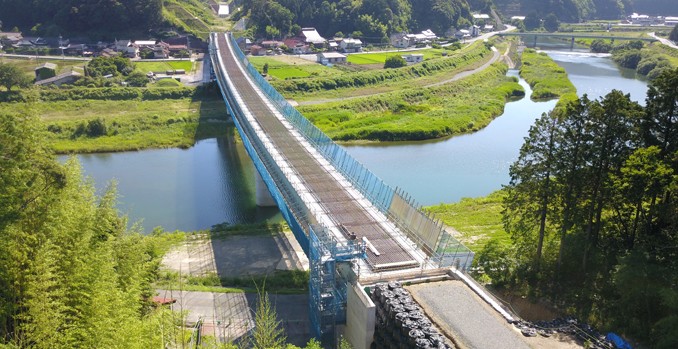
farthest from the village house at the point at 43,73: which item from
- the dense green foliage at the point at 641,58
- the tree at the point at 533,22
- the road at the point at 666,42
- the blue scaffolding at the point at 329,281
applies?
the tree at the point at 533,22

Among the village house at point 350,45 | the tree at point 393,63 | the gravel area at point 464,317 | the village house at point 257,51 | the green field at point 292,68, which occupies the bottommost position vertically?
the gravel area at point 464,317

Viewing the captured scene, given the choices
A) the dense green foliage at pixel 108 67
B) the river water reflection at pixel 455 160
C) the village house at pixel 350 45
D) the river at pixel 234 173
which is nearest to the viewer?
the river at pixel 234 173

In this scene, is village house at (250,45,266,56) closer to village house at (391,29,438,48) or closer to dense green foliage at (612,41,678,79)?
village house at (391,29,438,48)

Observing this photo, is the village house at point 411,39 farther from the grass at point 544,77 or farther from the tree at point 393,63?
the tree at point 393,63

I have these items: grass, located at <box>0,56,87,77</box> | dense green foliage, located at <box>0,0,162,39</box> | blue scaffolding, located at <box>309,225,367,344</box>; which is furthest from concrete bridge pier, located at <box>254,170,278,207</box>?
dense green foliage, located at <box>0,0,162,39</box>

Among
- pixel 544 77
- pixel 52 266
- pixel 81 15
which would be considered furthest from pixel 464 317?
pixel 81 15

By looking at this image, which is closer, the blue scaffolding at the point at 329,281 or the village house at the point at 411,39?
the blue scaffolding at the point at 329,281
